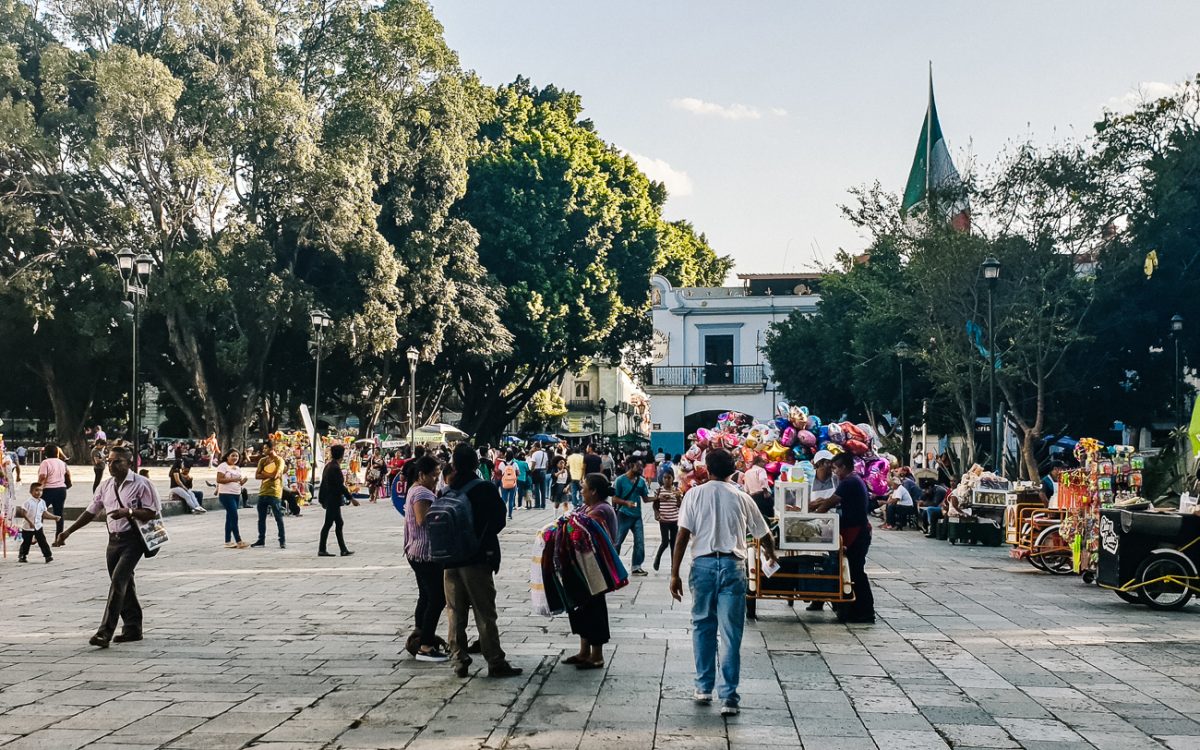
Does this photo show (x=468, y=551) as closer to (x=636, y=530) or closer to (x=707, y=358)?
(x=636, y=530)

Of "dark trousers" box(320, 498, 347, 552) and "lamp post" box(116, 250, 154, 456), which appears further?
"lamp post" box(116, 250, 154, 456)

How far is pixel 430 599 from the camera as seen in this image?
29.9 feet

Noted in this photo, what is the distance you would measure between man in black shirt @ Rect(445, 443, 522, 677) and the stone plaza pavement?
0.23 meters

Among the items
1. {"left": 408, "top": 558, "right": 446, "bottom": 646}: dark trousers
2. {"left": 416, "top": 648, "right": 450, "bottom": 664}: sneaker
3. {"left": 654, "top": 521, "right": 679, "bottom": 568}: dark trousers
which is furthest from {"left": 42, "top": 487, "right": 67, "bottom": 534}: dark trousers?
{"left": 416, "top": 648, "right": 450, "bottom": 664}: sneaker

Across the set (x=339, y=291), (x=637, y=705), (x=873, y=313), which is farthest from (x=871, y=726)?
(x=339, y=291)

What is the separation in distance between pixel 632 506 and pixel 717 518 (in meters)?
7.97

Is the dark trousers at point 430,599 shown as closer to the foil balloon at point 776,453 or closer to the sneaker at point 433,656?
the sneaker at point 433,656

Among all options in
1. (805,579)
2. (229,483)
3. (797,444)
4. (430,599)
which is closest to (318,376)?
(229,483)

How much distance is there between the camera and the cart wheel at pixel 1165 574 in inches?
496

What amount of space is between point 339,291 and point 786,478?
28.8 m

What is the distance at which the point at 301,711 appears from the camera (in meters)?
7.19

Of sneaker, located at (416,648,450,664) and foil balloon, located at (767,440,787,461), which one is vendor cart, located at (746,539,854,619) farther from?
foil balloon, located at (767,440,787,461)

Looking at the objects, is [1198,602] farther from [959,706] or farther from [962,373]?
[962,373]

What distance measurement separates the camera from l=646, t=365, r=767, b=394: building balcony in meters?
55.6
